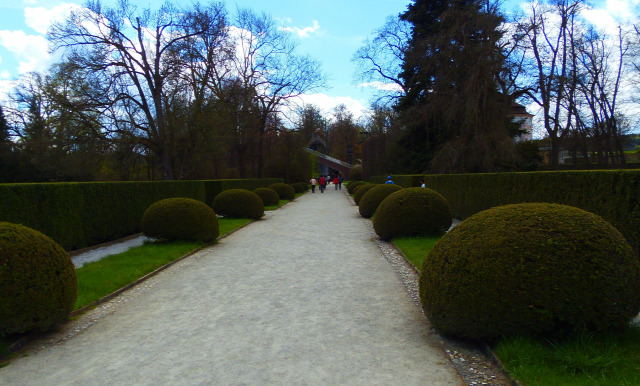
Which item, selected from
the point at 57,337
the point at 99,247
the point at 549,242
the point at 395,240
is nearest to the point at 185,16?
the point at 99,247

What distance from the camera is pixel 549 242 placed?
3844 millimetres

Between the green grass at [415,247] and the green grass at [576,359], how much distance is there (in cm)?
369

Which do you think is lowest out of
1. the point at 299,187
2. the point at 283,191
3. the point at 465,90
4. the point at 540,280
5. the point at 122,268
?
the point at 122,268

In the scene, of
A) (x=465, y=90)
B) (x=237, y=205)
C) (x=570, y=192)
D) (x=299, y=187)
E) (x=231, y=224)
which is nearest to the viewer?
(x=570, y=192)

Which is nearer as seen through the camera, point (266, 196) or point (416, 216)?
point (416, 216)

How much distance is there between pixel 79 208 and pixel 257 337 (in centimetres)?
863

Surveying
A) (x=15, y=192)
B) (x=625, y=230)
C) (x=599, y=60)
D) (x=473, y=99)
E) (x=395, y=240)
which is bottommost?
(x=395, y=240)

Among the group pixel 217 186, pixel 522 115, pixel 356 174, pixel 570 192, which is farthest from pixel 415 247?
pixel 522 115

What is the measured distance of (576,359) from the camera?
11.1 feet

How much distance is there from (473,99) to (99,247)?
778 inches

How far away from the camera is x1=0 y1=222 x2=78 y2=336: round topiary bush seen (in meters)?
4.32

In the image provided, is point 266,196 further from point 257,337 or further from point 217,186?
point 257,337

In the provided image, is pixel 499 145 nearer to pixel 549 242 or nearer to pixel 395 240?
pixel 395 240

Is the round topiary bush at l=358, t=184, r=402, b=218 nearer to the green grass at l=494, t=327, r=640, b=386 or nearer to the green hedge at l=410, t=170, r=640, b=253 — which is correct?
the green hedge at l=410, t=170, r=640, b=253
